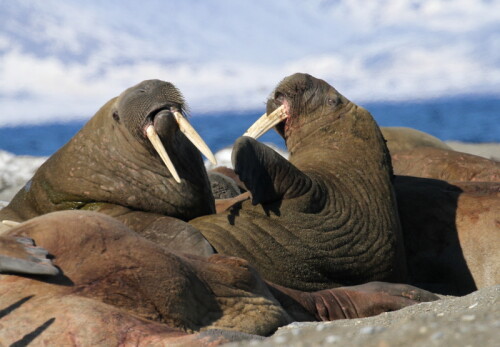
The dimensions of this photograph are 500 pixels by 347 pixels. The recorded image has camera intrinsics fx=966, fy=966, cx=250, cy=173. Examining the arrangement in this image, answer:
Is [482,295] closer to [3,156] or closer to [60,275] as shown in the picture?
[60,275]

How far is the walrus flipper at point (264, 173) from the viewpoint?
6156 mm

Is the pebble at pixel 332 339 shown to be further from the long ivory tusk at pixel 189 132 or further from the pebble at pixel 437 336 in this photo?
the long ivory tusk at pixel 189 132

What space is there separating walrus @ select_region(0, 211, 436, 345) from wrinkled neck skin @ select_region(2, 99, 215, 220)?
85.3 inches

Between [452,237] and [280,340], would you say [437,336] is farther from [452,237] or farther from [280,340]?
[452,237]

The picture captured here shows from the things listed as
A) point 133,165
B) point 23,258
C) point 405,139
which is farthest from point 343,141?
point 405,139

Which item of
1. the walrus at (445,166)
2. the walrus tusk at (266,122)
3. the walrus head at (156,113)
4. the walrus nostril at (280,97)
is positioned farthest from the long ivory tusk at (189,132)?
the walrus at (445,166)

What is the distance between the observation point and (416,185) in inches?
315

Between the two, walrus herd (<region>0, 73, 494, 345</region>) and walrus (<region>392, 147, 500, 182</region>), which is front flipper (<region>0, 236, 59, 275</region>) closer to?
walrus herd (<region>0, 73, 494, 345</region>)

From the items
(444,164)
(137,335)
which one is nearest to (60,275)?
(137,335)

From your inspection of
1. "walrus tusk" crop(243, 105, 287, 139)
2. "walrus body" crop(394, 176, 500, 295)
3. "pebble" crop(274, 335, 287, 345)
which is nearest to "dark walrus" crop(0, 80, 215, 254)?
"walrus tusk" crop(243, 105, 287, 139)

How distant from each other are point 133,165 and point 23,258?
10.4 ft

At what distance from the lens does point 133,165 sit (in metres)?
6.95

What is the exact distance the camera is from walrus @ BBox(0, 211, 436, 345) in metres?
3.65

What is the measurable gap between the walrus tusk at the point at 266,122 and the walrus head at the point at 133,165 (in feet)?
1.94
